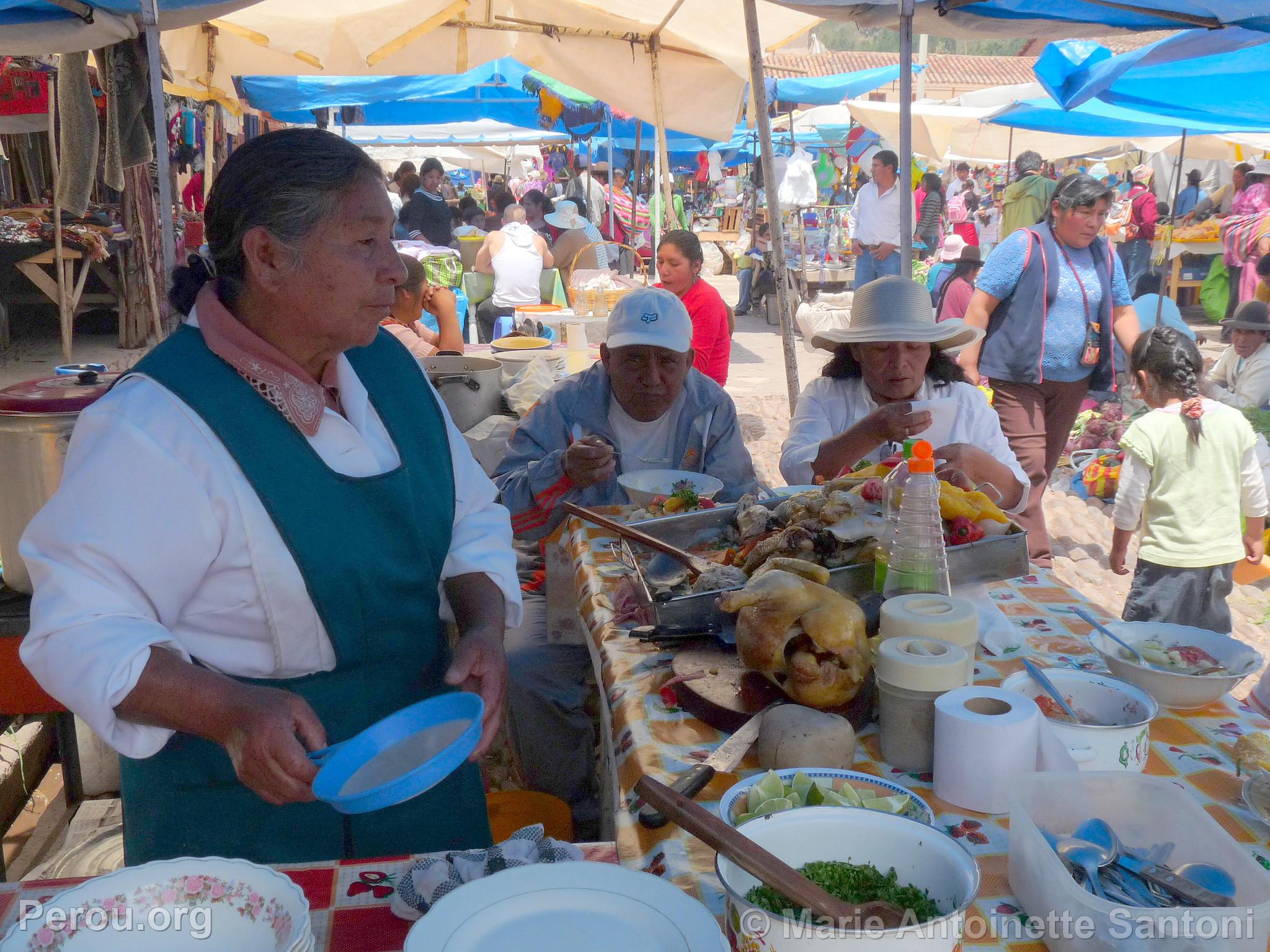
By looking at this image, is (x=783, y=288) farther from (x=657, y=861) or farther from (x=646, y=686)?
(x=657, y=861)

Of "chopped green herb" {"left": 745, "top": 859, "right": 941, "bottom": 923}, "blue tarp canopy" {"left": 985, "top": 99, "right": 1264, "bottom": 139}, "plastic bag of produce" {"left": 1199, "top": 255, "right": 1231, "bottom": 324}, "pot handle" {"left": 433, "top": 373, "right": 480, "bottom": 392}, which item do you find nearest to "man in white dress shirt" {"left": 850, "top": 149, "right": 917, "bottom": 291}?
"blue tarp canopy" {"left": 985, "top": 99, "right": 1264, "bottom": 139}

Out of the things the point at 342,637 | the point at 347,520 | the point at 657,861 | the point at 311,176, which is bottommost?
the point at 657,861

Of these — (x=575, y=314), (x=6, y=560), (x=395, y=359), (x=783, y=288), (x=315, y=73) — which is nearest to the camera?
(x=395, y=359)

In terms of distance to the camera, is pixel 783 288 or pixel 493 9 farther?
pixel 493 9

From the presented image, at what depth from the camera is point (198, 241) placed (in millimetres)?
9828

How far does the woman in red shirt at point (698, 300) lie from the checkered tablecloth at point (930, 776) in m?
4.24

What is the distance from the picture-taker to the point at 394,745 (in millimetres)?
1407

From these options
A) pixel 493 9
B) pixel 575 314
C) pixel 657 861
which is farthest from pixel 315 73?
pixel 657 861

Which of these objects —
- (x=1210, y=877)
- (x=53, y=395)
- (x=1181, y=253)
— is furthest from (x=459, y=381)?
(x=1181, y=253)

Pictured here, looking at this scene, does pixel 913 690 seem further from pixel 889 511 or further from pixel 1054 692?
pixel 889 511

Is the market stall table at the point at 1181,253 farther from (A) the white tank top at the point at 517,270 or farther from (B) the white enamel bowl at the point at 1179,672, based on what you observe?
(B) the white enamel bowl at the point at 1179,672

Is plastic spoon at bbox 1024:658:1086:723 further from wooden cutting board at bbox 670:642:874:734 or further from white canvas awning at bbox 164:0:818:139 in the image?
white canvas awning at bbox 164:0:818:139

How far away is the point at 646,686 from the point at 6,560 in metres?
1.98

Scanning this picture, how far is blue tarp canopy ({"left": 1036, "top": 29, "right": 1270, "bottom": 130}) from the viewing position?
4246mm
